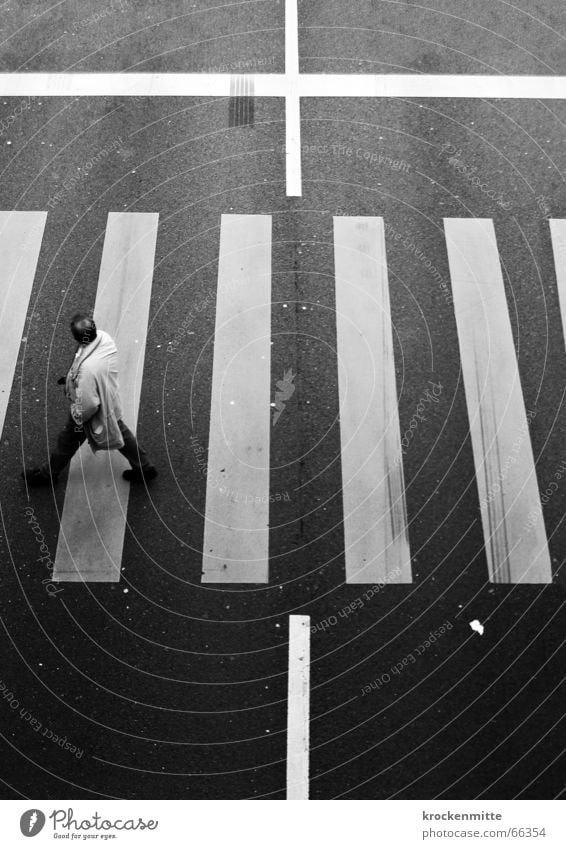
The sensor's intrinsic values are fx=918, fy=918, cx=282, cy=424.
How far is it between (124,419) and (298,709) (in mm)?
2861

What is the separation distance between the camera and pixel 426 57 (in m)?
10.4

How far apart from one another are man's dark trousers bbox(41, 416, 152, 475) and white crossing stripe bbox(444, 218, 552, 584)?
109 inches

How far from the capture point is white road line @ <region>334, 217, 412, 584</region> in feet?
23.7

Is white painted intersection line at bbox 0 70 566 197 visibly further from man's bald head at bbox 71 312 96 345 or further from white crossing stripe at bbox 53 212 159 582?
man's bald head at bbox 71 312 96 345

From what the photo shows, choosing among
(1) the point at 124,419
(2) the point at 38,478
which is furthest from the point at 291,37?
(2) the point at 38,478

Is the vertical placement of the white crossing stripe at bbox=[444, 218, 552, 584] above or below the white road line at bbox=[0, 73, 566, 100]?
below

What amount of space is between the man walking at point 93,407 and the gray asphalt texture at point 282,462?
29 cm

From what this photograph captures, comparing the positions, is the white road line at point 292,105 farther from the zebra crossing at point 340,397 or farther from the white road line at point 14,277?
the white road line at point 14,277

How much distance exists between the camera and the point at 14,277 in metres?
8.77

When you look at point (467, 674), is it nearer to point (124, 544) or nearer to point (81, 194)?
point (124, 544)

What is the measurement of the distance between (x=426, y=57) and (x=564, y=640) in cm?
682

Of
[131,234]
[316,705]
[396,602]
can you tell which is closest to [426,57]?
[131,234]

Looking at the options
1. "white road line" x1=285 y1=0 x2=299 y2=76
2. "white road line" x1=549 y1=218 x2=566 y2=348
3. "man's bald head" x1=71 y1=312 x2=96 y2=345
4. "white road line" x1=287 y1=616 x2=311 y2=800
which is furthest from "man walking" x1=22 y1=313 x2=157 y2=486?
"white road line" x1=285 y1=0 x2=299 y2=76
